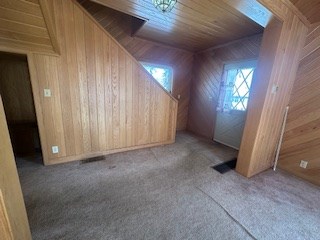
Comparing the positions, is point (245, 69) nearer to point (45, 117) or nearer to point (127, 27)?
point (127, 27)

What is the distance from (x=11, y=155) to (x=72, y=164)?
2099 mm

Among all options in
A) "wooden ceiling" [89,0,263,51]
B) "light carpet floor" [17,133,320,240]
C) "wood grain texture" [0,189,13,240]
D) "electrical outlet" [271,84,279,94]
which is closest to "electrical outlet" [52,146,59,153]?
"light carpet floor" [17,133,320,240]

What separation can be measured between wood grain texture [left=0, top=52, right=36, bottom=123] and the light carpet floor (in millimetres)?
961

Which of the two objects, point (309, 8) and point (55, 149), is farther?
point (55, 149)

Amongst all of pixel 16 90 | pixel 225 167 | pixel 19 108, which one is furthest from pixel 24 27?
pixel 225 167

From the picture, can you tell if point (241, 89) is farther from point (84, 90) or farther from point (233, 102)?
point (84, 90)

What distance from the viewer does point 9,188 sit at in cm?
59

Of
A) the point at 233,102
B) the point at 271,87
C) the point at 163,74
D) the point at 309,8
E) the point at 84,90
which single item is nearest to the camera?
the point at 309,8

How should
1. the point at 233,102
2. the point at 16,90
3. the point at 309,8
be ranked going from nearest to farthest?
the point at 309,8 → the point at 16,90 → the point at 233,102

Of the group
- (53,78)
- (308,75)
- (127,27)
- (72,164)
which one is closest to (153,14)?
(127,27)

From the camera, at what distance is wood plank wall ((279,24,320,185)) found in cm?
227

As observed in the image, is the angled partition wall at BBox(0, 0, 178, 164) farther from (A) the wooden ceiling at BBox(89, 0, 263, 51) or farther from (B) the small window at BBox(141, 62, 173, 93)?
(B) the small window at BBox(141, 62, 173, 93)

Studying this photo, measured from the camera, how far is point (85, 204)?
1717mm

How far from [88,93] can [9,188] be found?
2.16 metres
